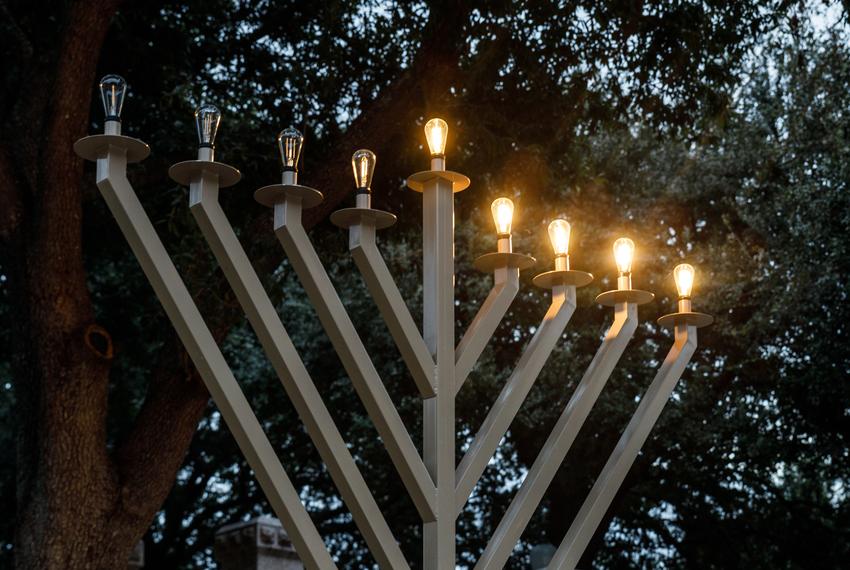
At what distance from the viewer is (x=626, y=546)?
12367 millimetres

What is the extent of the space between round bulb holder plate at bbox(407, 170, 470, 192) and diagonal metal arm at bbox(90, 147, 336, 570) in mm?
776

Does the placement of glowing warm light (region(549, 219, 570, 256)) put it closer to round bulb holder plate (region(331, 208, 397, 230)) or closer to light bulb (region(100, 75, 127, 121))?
round bulb holder plate (region(331, 208, 397, 230))

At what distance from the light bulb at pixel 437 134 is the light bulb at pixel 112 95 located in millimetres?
900

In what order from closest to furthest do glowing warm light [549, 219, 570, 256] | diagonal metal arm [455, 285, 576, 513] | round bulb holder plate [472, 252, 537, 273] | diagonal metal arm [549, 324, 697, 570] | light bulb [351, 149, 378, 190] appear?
light bulb [351, 149, 378, 190]
diagonal metal arm [455, 285, 576, 513]
round bulb holder plate [472, 252, 537, 273]
glowing warm light [549, 219, 570, 256]
diagonal metal arm [549, 324, 697, 570]

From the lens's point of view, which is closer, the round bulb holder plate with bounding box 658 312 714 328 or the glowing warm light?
the glowing warm light

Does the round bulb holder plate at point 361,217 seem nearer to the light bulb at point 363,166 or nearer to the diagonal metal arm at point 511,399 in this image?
the light bulb at point 363,166

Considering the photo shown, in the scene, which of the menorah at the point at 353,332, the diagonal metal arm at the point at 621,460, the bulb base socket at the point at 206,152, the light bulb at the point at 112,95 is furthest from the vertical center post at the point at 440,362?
the light bulb at the point at 112,95

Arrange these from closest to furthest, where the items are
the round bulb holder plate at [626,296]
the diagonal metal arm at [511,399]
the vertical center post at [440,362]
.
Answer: the vertical center post at [440,362], the diagonal metal arm at [511,399], the round bulb holder plate at [626,296]

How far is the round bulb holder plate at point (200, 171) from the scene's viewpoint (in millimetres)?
2918

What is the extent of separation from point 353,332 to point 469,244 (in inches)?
327

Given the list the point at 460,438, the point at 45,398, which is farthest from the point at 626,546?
the point at 45,398


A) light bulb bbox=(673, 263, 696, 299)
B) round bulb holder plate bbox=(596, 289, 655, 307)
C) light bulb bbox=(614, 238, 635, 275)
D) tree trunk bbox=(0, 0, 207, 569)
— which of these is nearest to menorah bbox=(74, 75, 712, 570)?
light bulb bbox=(614, 238, 635, 275)

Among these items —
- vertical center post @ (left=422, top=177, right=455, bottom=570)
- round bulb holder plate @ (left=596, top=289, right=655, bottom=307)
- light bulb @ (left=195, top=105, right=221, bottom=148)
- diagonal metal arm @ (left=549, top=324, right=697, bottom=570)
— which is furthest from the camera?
round bulb holder plate @ (left=596, top=289, right=655, bottom=307)

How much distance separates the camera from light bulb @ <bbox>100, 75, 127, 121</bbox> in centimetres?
289
